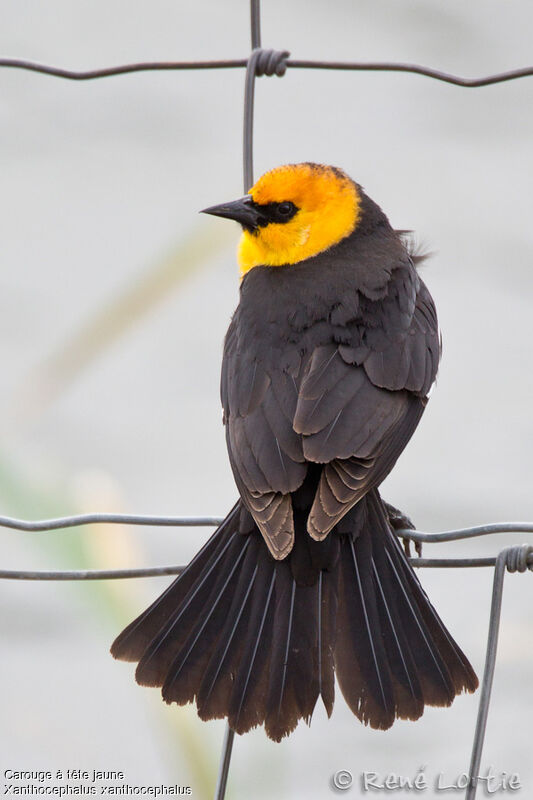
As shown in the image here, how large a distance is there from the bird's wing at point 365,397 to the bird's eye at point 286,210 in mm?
380

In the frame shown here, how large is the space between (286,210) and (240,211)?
0.14m

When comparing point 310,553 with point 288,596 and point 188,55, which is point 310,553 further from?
point 188,55

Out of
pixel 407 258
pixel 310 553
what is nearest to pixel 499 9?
pixel 407 258

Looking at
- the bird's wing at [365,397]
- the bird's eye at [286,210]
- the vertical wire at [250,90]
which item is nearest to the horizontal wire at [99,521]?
the bird's wing at [365,397]

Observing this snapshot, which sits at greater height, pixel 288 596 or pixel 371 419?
pixel 371 419

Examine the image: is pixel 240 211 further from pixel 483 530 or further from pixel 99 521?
pixel 483 530

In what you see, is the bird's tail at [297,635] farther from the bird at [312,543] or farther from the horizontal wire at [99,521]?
the horizontal wire at [99,521]

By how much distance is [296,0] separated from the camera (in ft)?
19.0

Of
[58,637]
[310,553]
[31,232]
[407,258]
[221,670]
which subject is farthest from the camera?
[31,232]

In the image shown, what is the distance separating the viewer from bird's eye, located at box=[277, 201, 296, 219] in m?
3.34

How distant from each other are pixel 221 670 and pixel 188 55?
11.8 ft

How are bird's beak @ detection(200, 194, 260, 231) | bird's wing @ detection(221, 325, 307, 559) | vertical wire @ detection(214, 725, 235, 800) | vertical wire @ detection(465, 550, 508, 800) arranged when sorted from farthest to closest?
bird's beak @ detection(200, 194, 260, 231) → bird's wing @ detection(221, 325, 307, 559) → vertical wire @ detection(214, 725, 235, 800) → vertical wire @ detection(465, 550, 508, 800)

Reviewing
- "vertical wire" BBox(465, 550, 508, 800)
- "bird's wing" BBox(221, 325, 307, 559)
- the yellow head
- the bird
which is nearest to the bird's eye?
the yellow head

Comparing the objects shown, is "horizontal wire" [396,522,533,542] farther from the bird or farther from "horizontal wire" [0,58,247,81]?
"horizontal wire" [0,58,247,81]
